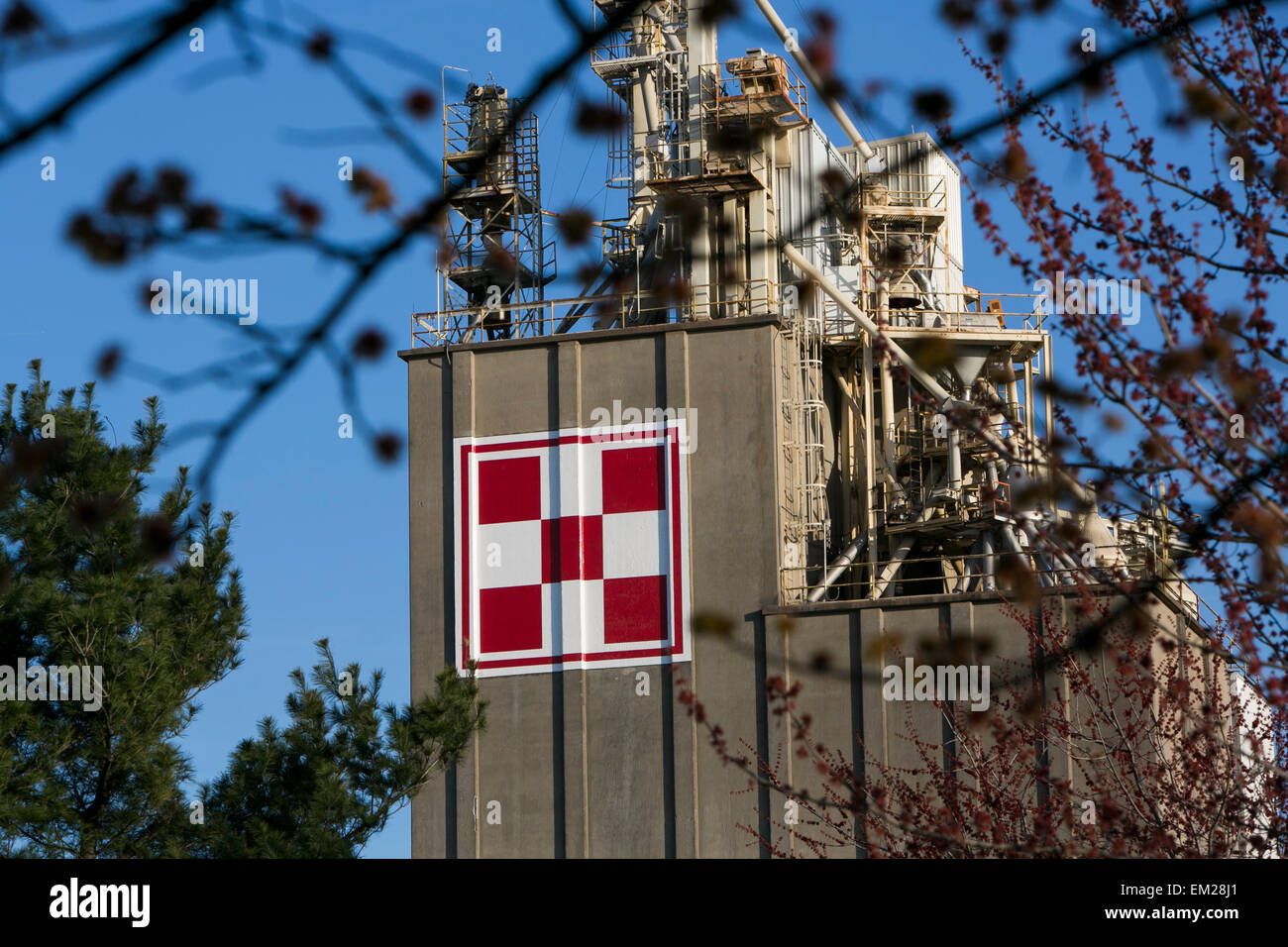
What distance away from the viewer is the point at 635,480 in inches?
1297

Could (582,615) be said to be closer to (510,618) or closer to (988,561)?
(510,618)

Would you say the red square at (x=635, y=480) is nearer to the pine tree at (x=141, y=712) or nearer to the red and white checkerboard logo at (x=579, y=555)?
the red and white checkerboard logo at (x=579, y=555)

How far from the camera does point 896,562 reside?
33500 millimetres

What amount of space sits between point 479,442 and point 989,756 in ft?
40.0

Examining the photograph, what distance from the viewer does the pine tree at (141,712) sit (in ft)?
82.2

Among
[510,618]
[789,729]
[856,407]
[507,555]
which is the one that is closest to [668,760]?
[789,729]

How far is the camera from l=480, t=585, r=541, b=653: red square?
3294 centimetres

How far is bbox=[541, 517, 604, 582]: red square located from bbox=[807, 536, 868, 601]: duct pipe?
12.4 feet

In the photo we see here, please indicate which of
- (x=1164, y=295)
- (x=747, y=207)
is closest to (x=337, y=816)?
(x=747, y=207)

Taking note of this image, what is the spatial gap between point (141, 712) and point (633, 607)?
367 inches

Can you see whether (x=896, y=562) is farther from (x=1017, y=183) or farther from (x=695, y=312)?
(x=1017, y=183)

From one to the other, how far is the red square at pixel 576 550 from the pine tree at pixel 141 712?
566 cm

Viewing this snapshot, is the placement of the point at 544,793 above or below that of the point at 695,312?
below

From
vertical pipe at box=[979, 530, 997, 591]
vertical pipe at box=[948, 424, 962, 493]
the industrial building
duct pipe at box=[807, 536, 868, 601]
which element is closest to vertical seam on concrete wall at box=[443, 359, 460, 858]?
the industrial building
